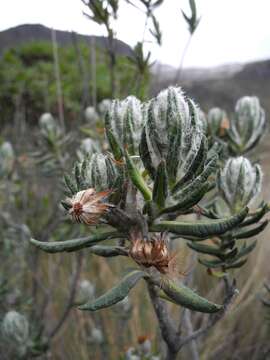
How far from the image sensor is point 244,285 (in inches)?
178

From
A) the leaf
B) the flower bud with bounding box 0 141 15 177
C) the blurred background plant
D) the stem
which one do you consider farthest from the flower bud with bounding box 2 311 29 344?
the leaf

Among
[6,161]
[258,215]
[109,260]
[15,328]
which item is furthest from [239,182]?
[109,260]

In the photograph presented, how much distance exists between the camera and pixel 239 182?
1509mm

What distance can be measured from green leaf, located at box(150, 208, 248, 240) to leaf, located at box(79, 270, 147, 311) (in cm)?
12

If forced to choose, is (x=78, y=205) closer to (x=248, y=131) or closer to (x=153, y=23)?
(x=248, y=131)

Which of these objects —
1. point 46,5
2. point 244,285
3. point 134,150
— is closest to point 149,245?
point 134,150

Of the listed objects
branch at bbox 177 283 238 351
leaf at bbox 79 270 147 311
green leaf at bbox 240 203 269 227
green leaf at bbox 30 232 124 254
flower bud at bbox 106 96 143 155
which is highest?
flower bud at bbox 106 96 143 155

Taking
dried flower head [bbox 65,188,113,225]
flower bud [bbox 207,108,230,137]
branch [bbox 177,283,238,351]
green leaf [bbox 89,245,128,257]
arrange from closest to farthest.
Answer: dried flower head [bbox 65,188,113,225] → green leaf [bbox 89,245,128,257] → branch [bbox 177,283,238,351] → flower bud [bbox 207,108,230,137]

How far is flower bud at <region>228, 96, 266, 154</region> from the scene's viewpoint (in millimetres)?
2037

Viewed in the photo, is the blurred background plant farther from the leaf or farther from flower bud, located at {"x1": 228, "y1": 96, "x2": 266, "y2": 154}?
the leaf

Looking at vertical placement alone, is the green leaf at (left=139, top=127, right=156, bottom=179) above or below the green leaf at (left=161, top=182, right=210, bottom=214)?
above

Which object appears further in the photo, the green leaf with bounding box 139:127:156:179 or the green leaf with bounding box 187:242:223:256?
the green leaf with bounding box 187:242:223:256

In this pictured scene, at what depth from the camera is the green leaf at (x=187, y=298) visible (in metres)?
1.14

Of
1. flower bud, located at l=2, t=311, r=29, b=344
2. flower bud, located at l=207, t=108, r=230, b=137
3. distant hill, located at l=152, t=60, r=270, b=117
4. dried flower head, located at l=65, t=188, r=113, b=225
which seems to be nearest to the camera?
dried flower head, located at l=65, t=188, r=113, b=225
